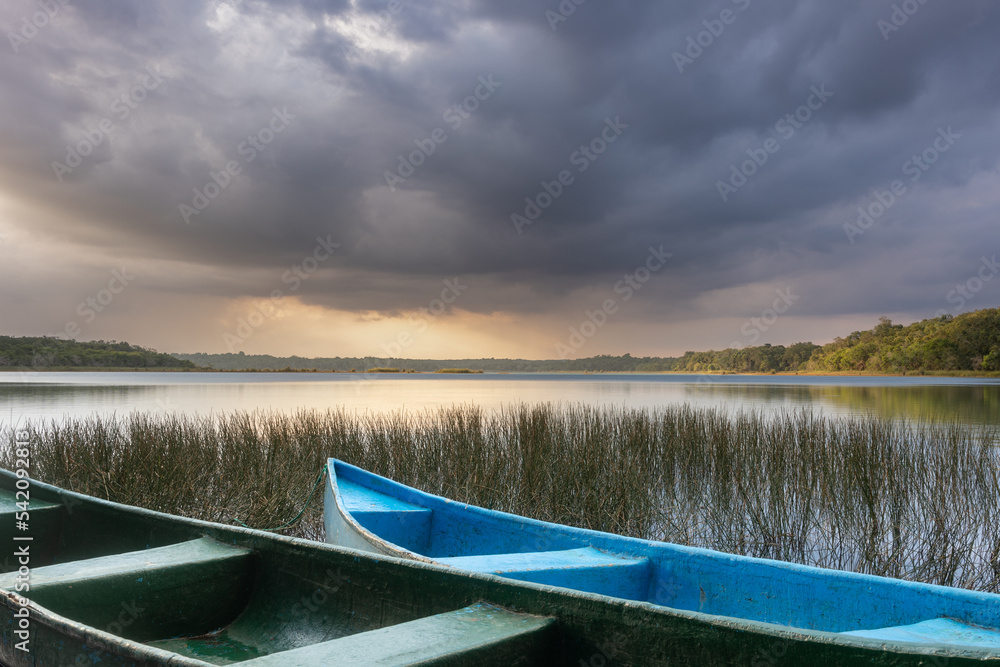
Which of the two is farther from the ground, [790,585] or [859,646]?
[859,646]

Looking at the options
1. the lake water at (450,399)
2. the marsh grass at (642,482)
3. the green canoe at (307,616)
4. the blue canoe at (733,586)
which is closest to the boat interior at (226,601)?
the green canoe at (307,616)

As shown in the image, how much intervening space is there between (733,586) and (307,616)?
194 cm

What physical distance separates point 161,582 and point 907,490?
24.8 feet

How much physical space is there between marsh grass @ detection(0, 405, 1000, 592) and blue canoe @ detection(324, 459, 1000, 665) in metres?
2.58

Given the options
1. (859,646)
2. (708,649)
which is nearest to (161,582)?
(708,649)

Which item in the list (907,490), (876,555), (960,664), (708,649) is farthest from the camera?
(907,490)

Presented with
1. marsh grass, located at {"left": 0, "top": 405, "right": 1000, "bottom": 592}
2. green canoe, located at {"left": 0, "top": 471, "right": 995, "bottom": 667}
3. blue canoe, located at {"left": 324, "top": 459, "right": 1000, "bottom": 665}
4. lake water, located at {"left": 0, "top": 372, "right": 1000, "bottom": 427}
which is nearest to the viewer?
green canoe, located at {"left": 0, "top": 471, "right": 995, "bottom": 667}

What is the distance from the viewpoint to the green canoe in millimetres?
1508

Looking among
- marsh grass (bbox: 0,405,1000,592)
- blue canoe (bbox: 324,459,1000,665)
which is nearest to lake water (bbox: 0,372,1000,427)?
marsh grass (bbox: 0,405,1000,592)

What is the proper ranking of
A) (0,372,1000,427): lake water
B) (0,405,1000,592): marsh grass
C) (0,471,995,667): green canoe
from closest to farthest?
(0,471,995,667): green canoe → (0,405,1000,592): marsh grass → (0,372,1000,427): lake water

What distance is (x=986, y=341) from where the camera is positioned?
52.7m

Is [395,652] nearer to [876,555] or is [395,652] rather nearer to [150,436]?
[876,555]

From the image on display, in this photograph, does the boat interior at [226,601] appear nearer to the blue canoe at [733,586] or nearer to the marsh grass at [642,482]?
the blue canoe at [733,586]

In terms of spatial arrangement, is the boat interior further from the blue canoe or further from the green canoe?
the blue canoe
